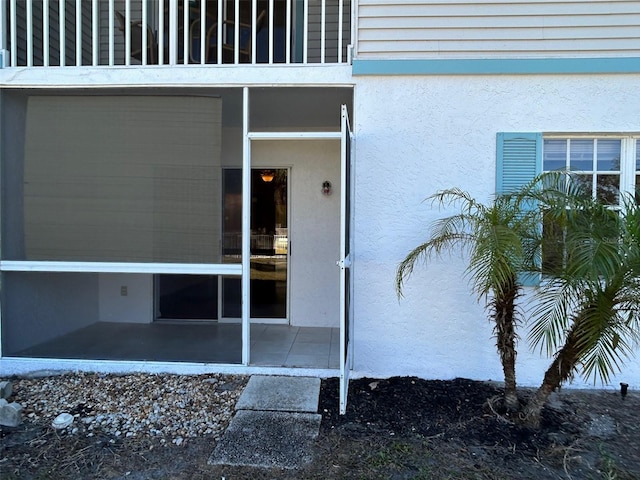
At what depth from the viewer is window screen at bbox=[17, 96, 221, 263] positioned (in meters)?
4.21

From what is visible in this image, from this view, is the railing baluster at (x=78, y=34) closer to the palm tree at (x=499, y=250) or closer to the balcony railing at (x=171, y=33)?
the balcony railing at (x=171, y=33)

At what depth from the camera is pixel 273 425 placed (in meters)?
3.28

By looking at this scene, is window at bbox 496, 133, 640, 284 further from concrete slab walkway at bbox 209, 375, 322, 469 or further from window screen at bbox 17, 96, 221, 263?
window screen at bbox 17, 96, 221, 263

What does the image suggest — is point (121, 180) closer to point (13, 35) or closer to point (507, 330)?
point (13, 35)

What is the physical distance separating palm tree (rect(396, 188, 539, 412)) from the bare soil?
438mm

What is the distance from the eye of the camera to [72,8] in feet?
15.9

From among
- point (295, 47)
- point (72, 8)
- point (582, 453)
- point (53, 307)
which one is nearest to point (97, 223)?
point (53, 307)

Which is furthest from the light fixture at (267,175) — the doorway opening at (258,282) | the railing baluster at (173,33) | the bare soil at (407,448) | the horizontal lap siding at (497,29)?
the bare soil at (407,448)

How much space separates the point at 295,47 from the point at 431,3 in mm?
1621

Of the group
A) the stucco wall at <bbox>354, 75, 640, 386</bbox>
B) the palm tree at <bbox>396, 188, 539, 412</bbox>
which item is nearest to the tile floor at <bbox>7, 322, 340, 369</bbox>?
the stucco wall at <bbox>354, 75, 640, 386</bbox>

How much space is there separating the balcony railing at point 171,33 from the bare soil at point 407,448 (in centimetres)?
339

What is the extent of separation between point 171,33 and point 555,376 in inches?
182

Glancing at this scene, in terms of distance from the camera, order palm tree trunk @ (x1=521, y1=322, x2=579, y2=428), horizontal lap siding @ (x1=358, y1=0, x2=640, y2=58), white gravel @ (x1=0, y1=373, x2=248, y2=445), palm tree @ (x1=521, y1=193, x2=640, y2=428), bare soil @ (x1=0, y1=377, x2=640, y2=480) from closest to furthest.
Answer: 1. palm tree @ (x1=521, y1=193, x2=640, y2=428)
2. bare soil @ (x1=0, y1=377, x2=640, y2=480)
3. palm tree trunk @ (x1=521, y1=322, x2=579, y2=428)
4. white gravel @ (x1=0, y1=373, x2=248, y2=445)
5. horizontal lap siding @ (x1=358, y1=0, x2=640, y2=58)

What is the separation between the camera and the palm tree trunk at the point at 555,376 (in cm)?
299
